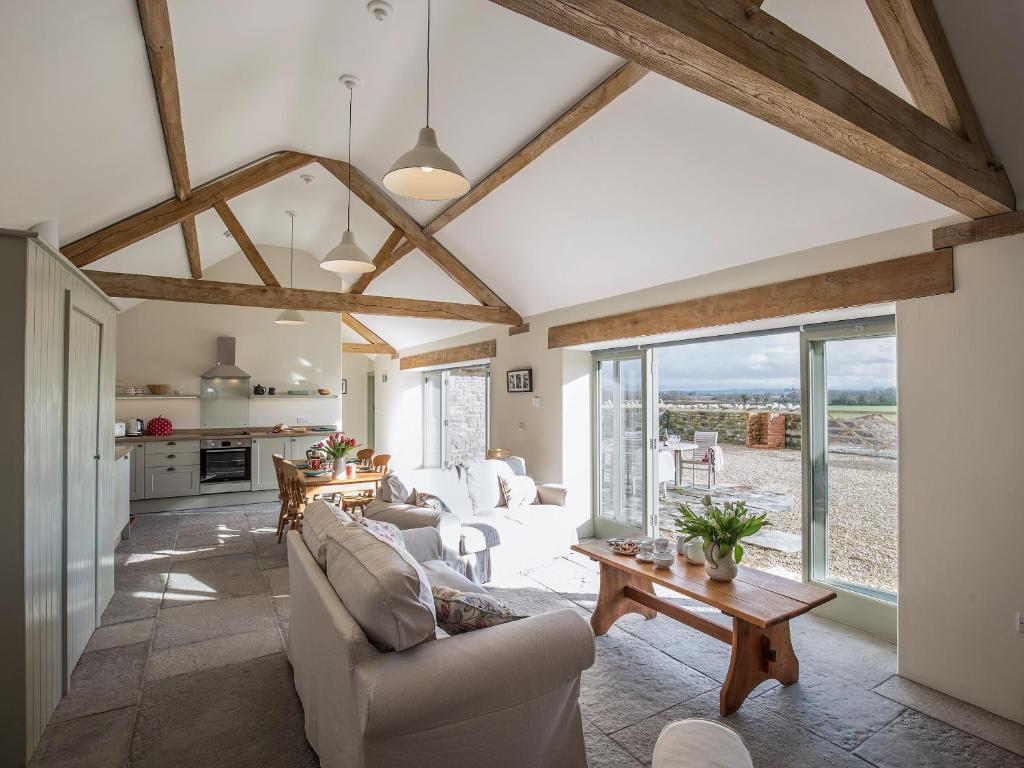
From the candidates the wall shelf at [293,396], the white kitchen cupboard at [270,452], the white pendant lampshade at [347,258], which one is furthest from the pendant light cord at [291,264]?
the white pendant lampshade at [347,258]

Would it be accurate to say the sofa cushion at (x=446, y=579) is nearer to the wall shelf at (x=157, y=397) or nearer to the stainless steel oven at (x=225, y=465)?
the stainless steel oven at (x=225, y=465)

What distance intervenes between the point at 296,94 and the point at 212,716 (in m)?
4.15

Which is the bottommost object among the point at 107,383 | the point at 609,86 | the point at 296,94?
the point at 107,383

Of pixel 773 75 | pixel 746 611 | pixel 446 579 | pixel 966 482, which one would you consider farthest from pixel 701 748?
pixel 966 482

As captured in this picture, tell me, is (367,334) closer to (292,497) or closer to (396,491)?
(292,497)

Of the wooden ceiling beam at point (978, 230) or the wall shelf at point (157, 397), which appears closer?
the wooden ceiling beam at point (978, 230)

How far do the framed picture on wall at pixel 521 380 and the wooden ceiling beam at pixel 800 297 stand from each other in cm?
123

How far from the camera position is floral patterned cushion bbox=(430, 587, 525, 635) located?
2049mm

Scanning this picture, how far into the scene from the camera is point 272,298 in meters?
5.75

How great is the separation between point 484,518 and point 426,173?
2979 millimetres

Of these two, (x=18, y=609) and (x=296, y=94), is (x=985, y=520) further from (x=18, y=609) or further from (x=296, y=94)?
(x=296, y=94)

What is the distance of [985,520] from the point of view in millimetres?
2789

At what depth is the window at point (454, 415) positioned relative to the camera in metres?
9.13

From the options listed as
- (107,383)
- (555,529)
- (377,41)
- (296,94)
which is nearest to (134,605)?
(107,383)
